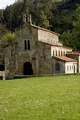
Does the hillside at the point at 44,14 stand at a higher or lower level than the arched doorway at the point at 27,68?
higher

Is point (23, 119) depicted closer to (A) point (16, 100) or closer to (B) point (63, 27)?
(A) point (16, 100)

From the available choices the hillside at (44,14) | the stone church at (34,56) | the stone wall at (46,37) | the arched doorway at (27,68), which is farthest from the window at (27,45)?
the hillside at (44,14)

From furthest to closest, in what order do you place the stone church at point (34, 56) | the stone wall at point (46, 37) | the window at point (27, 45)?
the stone wall at point (46, 37) → the window at point (27, 45) → the stone church at point (34, 56)

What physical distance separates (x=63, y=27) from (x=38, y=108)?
398ft

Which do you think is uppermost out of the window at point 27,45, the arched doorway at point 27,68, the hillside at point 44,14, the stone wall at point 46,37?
the hillside at point 44,14

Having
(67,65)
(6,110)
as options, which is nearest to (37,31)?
(67,65)

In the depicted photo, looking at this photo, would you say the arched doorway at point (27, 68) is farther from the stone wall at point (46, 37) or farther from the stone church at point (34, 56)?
the stone wall at point (46, 37)

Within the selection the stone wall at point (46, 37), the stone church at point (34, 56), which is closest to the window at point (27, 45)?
the stone church at point (34, 56)

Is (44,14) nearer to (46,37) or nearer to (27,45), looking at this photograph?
(46,37)

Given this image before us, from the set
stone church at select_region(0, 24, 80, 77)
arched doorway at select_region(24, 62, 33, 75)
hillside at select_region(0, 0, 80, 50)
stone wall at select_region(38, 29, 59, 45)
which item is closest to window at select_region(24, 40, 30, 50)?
stone church at select_region(0, 24, 80, 77)

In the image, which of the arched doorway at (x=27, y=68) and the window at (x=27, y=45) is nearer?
the arched doorway at (x=27, y=68)

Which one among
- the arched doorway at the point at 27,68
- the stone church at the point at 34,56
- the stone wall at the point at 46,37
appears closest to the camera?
the stone church at the point at 34,56

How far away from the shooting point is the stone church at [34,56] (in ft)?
237

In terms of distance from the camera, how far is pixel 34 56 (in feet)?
244
